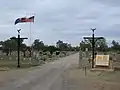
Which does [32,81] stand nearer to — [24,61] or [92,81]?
[92,81]

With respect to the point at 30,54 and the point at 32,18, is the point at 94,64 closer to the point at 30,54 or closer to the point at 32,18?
the point at 32,18

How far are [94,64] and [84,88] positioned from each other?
2423 centimetres

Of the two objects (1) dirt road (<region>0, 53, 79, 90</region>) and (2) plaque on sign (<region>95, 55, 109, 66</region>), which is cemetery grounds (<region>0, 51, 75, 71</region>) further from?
(1) dirt road (<region>0, 53, 79, 90</region>)

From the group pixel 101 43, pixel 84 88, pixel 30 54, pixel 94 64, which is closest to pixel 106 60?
pixel 94 64

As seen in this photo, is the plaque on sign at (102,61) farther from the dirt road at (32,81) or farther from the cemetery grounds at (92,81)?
the dirt road at (32,81)

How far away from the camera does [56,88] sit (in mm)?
20828

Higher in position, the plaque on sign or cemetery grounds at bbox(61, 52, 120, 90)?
the plaque on sign

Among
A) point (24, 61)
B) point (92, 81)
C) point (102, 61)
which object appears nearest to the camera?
point (92, 81)

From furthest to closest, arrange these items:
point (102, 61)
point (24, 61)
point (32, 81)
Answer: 1. point (24, 61)
2. point (102, 61)
3. point (32, 81)

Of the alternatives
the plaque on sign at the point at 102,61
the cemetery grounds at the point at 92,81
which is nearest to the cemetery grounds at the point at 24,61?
the plaque on sign at the point at 102,61

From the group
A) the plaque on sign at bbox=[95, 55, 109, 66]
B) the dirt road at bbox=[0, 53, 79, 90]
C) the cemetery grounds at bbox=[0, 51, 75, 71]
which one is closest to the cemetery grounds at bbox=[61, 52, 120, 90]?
the dirt road at bbox=[0, 53, 79, 90]

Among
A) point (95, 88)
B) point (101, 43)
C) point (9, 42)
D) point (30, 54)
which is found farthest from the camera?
point (9, 42)

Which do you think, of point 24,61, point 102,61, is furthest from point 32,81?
point 24,61

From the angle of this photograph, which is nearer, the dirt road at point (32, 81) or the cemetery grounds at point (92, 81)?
the dirt road at point (32, 81)
